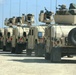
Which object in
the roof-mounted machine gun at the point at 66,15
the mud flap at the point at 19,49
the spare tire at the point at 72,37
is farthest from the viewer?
the mud flap at the point at 19,49

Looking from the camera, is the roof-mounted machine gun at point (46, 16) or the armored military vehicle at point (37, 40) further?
the roof-mounted machine gun at point (46, 16)

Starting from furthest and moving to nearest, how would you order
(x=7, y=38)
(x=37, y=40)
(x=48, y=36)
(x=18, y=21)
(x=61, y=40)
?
(x=18, y=21)
(x=7, y=38)
(x=37, y=40)
(x=48, y=36)
(x=61, y=40)

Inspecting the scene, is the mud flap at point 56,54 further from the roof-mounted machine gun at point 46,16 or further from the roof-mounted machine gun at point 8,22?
the roof-mounted machine gun at point 8,22

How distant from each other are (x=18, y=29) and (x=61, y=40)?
13124 mm

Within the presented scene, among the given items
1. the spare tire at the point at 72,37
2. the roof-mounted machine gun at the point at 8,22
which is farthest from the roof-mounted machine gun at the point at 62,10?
the roof-mounted machine gun at the point at 8,22

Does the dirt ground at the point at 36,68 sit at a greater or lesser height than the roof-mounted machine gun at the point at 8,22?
lesser

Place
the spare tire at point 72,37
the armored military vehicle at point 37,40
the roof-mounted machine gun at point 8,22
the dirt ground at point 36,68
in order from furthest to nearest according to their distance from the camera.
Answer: the roof-mounted machine gun at point 8,22
the armored military vehicle at point 37,40
the spare tire at point 72,37
the dirt ground at point 36,68

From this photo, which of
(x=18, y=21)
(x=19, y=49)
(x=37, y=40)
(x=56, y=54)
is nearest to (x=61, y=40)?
(x=56, y=54)

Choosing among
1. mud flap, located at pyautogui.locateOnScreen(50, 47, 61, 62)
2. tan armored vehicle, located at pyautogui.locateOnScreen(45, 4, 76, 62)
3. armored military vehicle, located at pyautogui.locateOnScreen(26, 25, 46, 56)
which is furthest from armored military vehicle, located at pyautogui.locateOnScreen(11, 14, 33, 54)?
mud flap, located at pyautogui.locateOnScreen(50, 47, 61, 62)

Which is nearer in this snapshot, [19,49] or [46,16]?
[46,16]

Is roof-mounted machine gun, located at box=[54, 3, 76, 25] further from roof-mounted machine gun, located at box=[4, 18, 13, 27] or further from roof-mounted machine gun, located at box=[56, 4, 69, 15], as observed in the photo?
roof-mounted machine gun, located at box=[4, 18, 13, 27]

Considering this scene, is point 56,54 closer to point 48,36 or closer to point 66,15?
point 48,36

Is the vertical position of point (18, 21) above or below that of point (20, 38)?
above

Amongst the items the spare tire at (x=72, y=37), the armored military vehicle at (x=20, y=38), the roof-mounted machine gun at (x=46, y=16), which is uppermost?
the roof-mounted machine gun at (x=46, y=16)
